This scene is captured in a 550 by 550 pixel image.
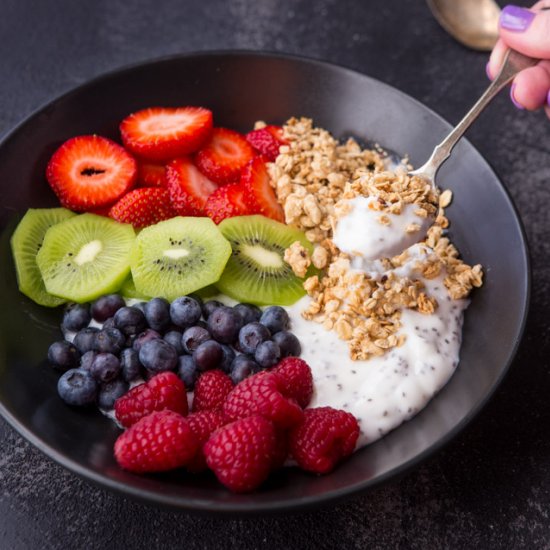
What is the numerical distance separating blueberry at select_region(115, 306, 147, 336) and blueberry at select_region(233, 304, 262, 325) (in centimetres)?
22

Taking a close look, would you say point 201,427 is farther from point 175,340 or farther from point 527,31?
point 527,31

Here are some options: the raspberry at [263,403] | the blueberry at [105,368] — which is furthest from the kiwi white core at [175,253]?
the raspberry at [263,403]

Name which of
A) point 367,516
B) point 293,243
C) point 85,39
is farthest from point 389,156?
point 85,39

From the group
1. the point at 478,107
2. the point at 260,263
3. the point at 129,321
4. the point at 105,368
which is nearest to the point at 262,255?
the point at 260,263

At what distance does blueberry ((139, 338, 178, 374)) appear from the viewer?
1548 millimetres

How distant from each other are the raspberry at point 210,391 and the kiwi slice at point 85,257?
0.36 meters

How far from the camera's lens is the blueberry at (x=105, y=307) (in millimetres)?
1684

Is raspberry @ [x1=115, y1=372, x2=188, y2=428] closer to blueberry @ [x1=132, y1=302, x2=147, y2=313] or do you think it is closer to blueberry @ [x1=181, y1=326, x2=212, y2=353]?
blueberry @ [x1=181, y1=326, x2=212, y2=353]

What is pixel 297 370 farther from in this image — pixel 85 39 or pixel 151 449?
pixel 85 39

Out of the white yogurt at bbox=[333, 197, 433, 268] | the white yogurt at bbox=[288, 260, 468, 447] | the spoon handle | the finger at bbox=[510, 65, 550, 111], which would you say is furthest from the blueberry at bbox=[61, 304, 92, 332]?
the finger at bbox=[510, 65, 550, 111]

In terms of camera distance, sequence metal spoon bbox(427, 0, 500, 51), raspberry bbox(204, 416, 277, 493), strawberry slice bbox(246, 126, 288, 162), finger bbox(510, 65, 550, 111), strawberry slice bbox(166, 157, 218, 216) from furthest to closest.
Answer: metal spoon bbox(427, 0, 500, 51)
strawberry slice bbox(246, 126, 288, 162)
strawberry slice bbox(166, 157, 218, 216)
finger bbox(510, 65, 550, 111)
raspberry bbox(204, 416, 277, 493)

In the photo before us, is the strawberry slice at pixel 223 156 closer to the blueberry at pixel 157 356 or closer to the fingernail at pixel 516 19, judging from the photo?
the blueberry at pixel 157 356

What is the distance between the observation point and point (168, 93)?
2076mm

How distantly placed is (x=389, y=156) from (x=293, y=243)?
0.41 m
